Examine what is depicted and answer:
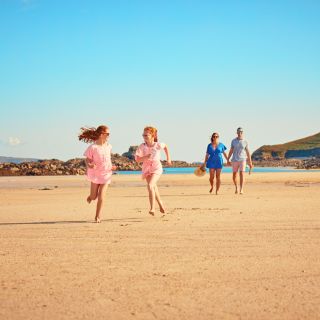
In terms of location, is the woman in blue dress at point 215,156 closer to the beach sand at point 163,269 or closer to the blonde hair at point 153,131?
the blonde hair at point 153,131

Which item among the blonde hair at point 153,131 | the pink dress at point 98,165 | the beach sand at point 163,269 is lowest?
the beach sand at point 163,269

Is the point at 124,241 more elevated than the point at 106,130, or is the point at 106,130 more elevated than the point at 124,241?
the point at 106,130

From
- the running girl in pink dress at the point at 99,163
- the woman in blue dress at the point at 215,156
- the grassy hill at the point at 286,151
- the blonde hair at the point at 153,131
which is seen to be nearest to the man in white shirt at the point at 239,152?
the woman in blue dress at the point at 215,156

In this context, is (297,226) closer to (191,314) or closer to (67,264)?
(67,264)

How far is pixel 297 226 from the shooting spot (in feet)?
26.0

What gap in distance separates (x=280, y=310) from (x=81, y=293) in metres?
1.51

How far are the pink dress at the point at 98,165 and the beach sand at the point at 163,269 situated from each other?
3.23 ft

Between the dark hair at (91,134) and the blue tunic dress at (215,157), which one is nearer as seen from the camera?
the dark hair at (91,134)

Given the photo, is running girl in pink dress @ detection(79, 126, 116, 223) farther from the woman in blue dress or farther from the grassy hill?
the grassy hill

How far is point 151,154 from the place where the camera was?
10375 millimetres

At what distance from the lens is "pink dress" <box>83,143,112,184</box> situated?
964cm

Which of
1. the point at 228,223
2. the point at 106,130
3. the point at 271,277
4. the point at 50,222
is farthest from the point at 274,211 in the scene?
the point at 271,277

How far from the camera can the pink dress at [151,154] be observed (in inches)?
409

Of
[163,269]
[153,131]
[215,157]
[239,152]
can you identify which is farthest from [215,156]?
[163,269]
